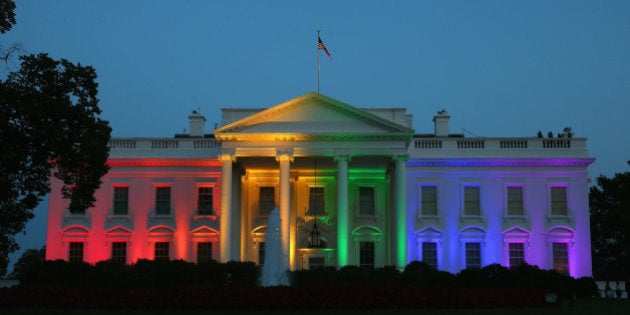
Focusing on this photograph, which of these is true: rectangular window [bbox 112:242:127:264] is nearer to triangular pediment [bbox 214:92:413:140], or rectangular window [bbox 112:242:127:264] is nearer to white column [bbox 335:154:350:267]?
triangular pediment [bbox 214:92:413:140]

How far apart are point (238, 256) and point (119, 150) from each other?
8.57 m

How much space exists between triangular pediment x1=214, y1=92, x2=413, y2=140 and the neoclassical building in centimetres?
275

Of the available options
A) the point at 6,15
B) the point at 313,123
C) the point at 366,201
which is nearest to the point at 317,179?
the point at 366,201

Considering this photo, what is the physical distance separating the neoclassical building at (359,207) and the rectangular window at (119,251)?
5 centimetres

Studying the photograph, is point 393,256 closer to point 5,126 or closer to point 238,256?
point 238,256

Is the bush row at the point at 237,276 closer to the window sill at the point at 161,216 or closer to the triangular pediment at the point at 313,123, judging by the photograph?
the triangular pediment at the point at 313,123

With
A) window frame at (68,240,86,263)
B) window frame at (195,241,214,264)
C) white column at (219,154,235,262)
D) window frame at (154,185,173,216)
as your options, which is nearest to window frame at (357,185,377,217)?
white column at (219,154,235,262)

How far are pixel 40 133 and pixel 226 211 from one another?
13.3 meters

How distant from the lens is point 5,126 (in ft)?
84.0

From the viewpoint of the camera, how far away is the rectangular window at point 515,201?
42.3 meters

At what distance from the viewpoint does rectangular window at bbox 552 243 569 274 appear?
4156cm

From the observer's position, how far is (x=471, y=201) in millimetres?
42594

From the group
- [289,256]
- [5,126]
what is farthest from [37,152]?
[289,256]

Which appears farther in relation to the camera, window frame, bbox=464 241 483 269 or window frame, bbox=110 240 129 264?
window frame, bbox=110 240 129 264
